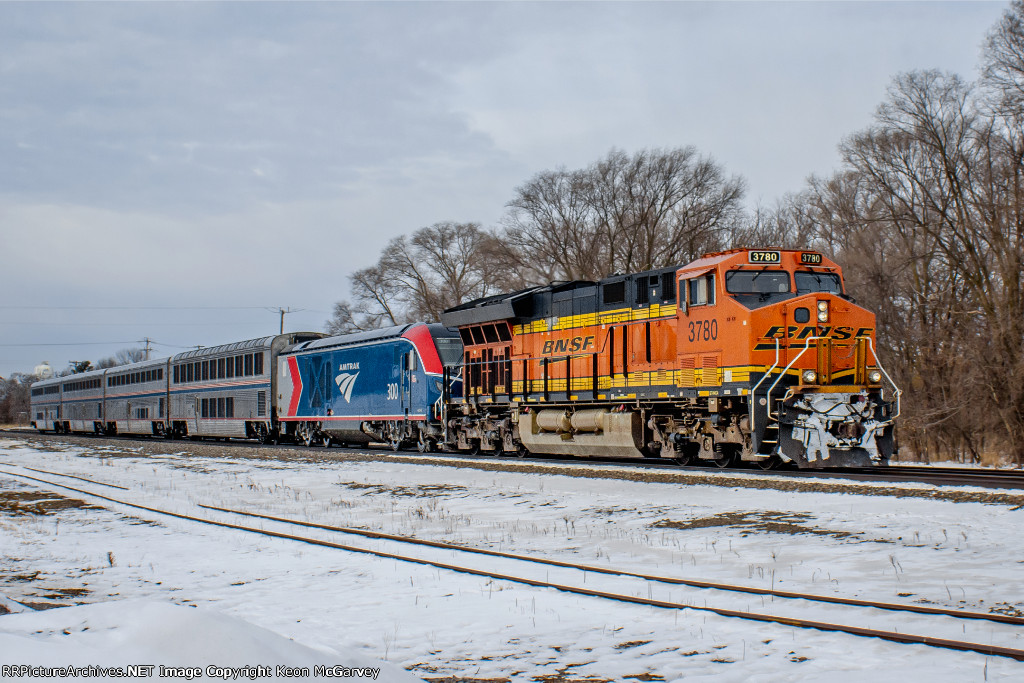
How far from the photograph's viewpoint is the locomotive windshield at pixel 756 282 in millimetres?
16250

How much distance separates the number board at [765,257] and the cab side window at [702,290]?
767 mm

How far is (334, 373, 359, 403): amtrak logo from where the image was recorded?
28.2m

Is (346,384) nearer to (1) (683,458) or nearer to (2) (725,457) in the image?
(1) (683,458)

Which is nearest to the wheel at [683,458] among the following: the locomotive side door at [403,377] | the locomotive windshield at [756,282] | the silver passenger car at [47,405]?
the locomotive windshield at [756,282]

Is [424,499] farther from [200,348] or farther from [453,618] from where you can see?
[200,348]

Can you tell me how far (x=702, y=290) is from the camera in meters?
16.7

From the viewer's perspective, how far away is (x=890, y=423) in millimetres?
15539

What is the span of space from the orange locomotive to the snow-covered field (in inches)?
115

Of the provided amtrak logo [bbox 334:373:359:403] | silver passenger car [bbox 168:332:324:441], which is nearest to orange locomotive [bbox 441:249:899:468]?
amtrak logo [bbox 334:373:359:403]

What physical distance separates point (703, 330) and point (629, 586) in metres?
10.2

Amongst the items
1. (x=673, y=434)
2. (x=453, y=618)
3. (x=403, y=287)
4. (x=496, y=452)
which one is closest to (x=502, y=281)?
(x=403, y=287)

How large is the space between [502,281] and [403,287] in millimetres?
13304

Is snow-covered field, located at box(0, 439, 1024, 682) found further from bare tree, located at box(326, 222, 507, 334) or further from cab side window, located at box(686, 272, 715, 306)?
bare tree, located at box(326, 222, 507, 334)

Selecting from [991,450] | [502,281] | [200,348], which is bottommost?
[991,450]
